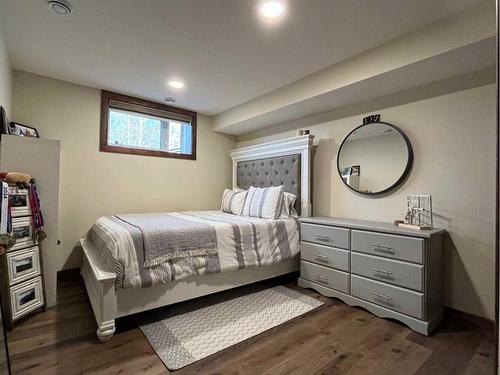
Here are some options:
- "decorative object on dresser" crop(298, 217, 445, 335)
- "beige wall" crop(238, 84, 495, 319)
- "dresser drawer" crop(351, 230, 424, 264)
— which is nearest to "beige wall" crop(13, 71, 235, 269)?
"decorative object on dresser" crop(298, 217, 445, 335)

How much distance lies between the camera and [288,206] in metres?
3.10

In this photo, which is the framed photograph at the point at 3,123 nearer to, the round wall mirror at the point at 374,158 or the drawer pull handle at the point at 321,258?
the drawer pull handle at the point at 321,258

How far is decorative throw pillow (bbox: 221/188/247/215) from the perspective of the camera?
3402 mm

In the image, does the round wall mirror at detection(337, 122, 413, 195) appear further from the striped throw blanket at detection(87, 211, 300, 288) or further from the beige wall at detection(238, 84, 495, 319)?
the striped throw blanket at detection(87, 211, 300, 288)

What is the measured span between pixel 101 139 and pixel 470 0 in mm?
3684

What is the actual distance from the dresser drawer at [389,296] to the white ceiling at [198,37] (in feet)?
6.54

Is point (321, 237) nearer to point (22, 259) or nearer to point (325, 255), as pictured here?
point (325, 255)

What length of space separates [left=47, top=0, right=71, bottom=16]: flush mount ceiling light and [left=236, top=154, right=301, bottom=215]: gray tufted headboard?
8.25 ft

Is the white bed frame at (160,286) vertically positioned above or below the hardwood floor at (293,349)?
above

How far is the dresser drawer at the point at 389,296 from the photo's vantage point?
1.89 metres

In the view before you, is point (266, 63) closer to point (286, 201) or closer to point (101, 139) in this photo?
point (286, 201)

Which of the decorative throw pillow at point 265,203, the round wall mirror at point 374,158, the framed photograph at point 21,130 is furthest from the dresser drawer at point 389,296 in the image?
the framed photograph at point 21,130

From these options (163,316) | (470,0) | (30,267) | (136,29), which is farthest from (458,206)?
(30,267)

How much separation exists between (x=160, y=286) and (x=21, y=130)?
2.11 m
